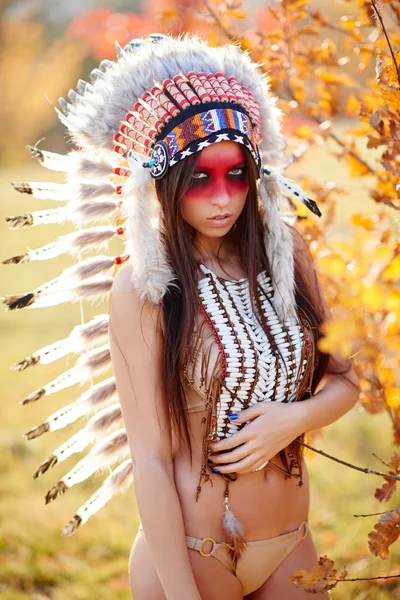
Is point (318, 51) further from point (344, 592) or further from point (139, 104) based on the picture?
point (344, 592)

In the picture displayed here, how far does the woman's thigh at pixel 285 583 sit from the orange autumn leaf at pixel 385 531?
0.36 meters

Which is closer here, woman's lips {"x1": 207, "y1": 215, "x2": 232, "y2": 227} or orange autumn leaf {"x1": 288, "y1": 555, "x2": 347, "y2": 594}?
orange autumn leaf {"x1": 288, "y1": 555, "x2": 347, "y2": 594}

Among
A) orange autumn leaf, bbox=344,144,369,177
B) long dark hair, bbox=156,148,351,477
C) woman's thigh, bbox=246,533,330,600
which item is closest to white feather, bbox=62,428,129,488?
long dark hair, bbox=156,148,351,477

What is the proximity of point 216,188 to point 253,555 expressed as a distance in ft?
3.44

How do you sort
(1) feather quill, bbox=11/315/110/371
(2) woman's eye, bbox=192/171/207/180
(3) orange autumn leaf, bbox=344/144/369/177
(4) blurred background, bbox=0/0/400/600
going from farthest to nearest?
(4) blurred background, bbox=0/0/400/600
(3) orange autumn leaf, bbox=344/144/369/177
(1) feather quill, bbox=11/315/110/371
(2) woman's eye, bbox=192/171/207/180

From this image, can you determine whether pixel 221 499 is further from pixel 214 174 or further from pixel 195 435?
pixel 214 174

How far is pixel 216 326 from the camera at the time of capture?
1.93 m

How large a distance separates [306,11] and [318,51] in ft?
0.57

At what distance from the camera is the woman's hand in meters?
1.90

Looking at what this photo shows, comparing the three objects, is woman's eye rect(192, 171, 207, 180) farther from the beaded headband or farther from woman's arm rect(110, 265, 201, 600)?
woman's arm rect(110, 265, 201, 600)

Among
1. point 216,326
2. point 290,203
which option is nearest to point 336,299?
point 290,203

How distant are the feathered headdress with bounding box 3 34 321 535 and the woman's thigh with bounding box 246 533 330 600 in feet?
2.03

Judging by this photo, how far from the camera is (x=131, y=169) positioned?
195 cm

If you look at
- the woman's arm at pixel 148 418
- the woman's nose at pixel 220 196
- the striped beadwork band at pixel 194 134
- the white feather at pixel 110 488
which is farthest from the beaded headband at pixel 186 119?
the white feather at pixel 110 488
